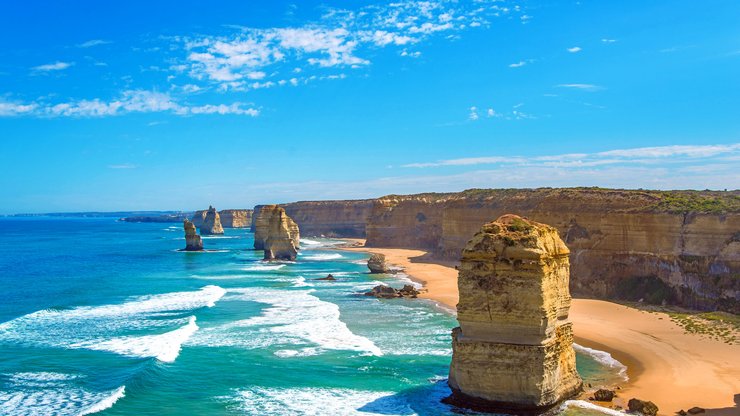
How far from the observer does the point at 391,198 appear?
100250 mm

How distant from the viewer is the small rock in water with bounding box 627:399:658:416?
1820 centimetres

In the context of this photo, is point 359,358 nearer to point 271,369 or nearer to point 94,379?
point 271,369

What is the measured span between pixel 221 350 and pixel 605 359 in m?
16.6

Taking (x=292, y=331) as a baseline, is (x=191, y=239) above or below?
above

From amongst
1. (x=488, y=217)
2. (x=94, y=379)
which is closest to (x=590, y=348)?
(x=94, y=379)

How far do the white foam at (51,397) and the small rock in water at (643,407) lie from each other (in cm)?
1668

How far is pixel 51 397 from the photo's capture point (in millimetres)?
20547

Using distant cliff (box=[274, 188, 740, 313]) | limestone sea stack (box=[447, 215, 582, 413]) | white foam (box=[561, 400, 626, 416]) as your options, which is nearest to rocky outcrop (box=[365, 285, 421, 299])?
distant cliff (box=[274, 188, 740, 313])

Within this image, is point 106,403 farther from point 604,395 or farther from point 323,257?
point 323,257

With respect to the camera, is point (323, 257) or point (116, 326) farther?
point (323, 257)

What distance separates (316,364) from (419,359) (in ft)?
14.1

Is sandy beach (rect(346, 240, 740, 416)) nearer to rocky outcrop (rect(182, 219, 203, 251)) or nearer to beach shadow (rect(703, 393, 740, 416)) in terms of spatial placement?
beach shadow (rect(703, 393, 740, 416))

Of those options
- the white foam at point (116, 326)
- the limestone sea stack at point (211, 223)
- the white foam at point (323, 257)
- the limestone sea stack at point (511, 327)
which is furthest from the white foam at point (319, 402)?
the limestone sea stack at point (211, 223)

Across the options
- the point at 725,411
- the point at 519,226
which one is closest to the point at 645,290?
the point at 725,411
